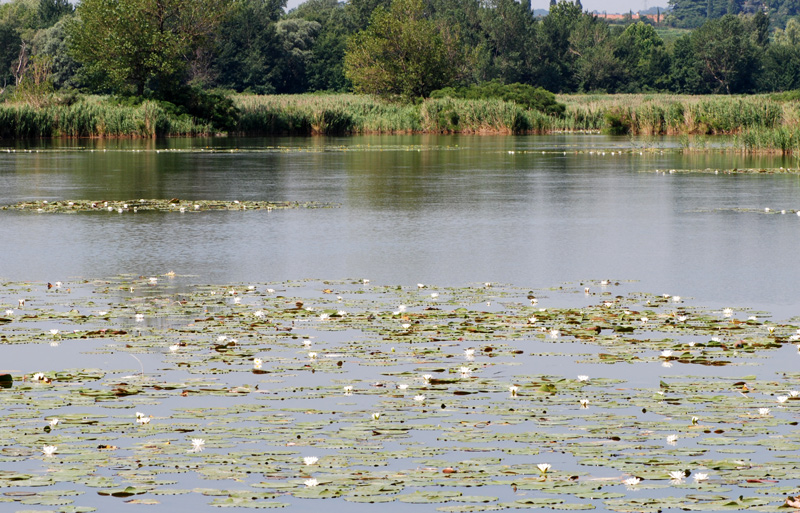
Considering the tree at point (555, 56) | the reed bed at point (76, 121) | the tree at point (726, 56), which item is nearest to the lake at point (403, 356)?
the reed bed at point (76, 121)

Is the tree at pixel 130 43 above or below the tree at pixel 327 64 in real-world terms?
below

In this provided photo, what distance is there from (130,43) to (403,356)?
2308 inches

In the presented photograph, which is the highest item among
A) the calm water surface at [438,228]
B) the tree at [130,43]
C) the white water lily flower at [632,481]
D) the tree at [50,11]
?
the tree at [50,11]

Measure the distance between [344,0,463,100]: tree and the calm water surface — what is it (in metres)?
50.3

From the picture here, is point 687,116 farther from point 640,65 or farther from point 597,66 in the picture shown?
point 640,65

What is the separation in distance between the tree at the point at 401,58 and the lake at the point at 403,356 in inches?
2506

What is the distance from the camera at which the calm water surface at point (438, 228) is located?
12867mm

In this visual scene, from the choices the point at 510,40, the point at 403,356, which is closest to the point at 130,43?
the point at 403,356

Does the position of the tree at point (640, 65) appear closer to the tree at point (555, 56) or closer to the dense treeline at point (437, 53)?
the dense treeline at point (437, 53)

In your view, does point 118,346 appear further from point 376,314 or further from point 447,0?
point 447,0

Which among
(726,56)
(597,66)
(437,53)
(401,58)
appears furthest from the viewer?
(726,56)

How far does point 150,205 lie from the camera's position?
2053 centimetres

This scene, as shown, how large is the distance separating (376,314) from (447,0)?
14088cm

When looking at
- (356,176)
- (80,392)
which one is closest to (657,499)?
(80,392)
